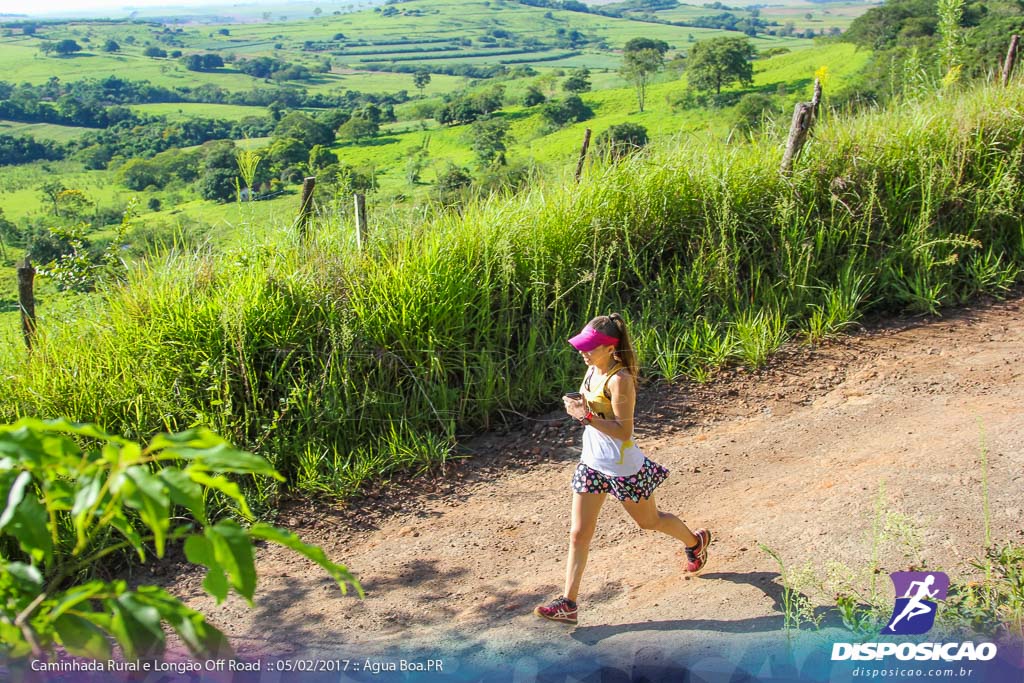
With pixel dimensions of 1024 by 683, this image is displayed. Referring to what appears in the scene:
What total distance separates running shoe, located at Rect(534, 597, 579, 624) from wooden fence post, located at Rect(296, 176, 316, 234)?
12.3ft

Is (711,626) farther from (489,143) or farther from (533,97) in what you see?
(533,97)

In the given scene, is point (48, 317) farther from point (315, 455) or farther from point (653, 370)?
point (653, 370)

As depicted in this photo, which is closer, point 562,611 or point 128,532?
point 128,532

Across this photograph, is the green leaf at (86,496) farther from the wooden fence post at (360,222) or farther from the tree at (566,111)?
the tree at (566,111)

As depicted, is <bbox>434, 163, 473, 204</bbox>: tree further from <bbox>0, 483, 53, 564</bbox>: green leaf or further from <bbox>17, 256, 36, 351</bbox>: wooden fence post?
<bbox>0, 483, 53, 564</bbox>: green leaf

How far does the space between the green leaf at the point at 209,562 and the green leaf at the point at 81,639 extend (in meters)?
0.21

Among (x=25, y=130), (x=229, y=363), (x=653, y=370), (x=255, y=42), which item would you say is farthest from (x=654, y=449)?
(x=255, y=42)

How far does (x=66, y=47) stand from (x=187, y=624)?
60.4m

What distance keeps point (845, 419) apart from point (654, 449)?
1.32 m

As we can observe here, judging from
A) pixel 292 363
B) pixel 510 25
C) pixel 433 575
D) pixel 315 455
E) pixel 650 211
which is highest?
pixel 510 25

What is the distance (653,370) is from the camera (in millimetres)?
6387

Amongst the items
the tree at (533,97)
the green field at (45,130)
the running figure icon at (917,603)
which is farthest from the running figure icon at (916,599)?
the green field at (45,130)

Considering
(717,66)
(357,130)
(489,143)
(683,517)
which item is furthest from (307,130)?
(683,517)

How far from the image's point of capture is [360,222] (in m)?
6.45
